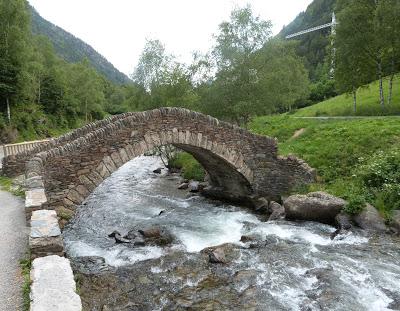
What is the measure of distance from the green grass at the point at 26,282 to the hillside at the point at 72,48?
154m

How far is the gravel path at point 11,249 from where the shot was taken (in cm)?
474

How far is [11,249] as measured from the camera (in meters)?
6.45

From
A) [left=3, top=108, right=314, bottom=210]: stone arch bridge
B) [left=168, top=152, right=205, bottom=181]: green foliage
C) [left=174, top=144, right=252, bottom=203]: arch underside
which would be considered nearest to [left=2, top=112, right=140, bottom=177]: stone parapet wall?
[left=3, top=108, right=314, bottom=210]: stone arch bridge

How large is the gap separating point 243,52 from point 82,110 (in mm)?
36046

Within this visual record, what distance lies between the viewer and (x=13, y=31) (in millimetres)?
29984

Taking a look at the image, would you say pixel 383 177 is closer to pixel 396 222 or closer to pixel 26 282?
pixel 396 222

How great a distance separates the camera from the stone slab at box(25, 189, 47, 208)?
24.6ft

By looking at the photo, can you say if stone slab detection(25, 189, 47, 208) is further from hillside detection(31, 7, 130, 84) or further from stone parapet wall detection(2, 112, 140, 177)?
hillside detection(31, 7, 130, 84)

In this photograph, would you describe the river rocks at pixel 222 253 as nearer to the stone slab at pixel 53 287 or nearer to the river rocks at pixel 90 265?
the river rocks at pixel 90 265

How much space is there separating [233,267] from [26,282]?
6.03 m

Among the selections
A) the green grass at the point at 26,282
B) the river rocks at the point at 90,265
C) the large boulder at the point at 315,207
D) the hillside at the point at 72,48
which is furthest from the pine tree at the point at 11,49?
the hillside at the point at 72,48

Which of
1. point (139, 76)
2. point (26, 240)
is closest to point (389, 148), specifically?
point (26, 240)

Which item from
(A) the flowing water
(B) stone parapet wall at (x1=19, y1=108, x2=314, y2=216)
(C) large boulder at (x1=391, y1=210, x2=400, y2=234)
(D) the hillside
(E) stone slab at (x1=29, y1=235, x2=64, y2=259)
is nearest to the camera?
(E) stone slab at (x1=29, y1=235, x2=64, y2=259)

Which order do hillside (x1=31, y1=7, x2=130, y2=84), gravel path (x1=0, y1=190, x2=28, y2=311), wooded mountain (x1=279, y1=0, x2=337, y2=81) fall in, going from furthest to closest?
hillside (x1=31, y1=7, x2=130, y2=84) < wooded mountain (x1=279, y1=0, x2=337, y2=81) < gravel path (x1=0, y1=190, x2=28, y2=311)
